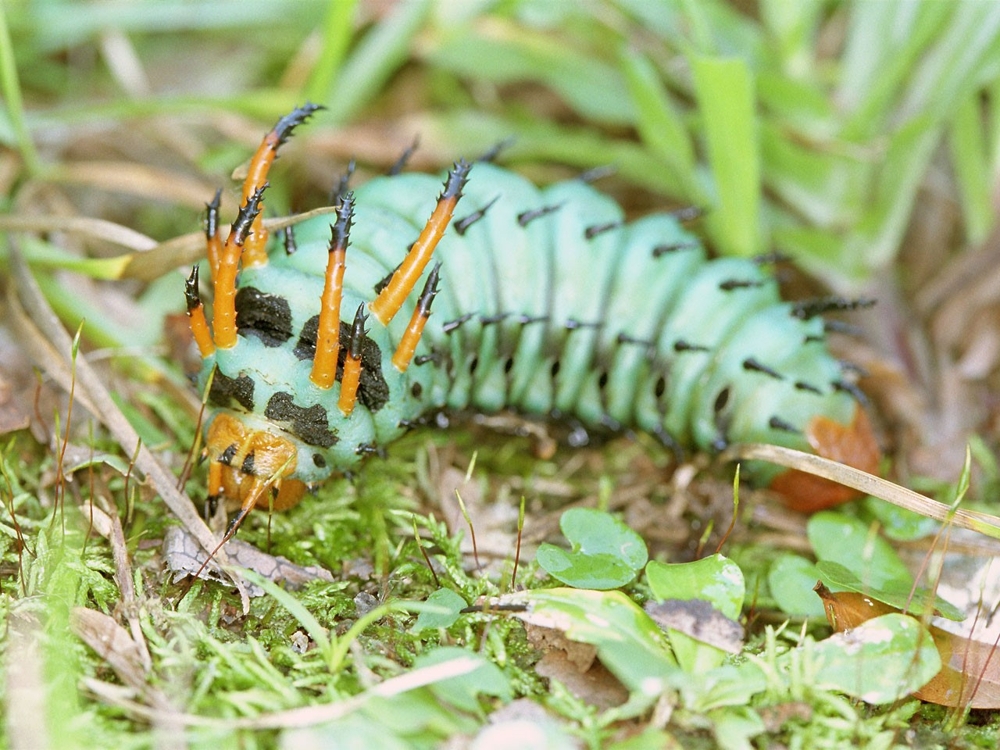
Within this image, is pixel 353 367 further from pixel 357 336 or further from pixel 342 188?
pixel 342 188

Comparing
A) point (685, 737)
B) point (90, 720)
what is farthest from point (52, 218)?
point (685, 737)

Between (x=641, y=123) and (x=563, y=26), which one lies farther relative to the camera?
(x=563, y=26)

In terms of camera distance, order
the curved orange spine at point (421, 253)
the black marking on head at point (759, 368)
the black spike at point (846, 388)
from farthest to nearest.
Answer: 1. the black spike at point (846, 388)
2. the black marking on head at point (759, 368)
3. the curved orange spine at point (421, 253)

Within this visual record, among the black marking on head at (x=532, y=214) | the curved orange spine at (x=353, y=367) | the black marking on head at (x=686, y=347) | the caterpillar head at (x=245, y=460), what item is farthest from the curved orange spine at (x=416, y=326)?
the black marking on head at (x=686, y=347)

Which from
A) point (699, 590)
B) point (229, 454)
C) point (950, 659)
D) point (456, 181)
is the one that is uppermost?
point (456, 181)

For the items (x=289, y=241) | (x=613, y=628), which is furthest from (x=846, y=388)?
(x=289, y=241)

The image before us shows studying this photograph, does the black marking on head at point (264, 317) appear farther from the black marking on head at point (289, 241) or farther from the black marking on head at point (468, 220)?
the black marking on head at point (468, 220)

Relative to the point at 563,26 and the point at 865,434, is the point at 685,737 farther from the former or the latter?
the point at 563,26
